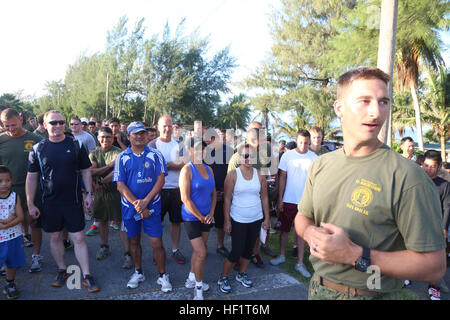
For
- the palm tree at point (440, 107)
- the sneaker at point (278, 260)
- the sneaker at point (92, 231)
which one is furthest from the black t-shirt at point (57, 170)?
the palm tree at point (440, 107)

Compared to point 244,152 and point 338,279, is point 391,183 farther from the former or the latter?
point 244,152

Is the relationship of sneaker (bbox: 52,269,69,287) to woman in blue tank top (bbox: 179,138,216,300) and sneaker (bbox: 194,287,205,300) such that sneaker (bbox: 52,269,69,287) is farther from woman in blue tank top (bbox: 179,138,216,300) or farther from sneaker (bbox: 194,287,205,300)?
sneaker (bbox: 194,287,205,300)

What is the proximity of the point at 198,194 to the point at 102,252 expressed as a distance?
2.04m

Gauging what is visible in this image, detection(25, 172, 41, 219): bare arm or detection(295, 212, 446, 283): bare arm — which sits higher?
detection(295, 212, 446, 283): bare arm

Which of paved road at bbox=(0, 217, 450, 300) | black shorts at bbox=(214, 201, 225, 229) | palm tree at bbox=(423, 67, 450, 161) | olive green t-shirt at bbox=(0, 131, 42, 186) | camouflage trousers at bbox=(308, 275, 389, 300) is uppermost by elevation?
palm tree at bbox=(423, 67, 450, 161)

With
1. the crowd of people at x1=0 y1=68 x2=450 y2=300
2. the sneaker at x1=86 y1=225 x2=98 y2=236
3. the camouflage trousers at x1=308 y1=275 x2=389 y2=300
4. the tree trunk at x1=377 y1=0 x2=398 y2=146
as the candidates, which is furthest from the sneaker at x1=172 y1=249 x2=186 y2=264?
the tree trunk at x1=377 y1=0 x2=398 y2=146

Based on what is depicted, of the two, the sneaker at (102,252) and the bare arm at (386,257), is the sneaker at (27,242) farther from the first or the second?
the bare arm at (386,257)

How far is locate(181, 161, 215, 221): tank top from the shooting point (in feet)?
11.0

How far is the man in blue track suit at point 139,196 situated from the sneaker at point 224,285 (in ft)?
2.11

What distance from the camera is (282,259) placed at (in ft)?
14.1

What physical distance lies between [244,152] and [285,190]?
135 centimetres

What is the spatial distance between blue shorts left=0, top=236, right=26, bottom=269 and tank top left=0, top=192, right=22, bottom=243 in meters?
0.06

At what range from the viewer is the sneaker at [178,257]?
13.6ft

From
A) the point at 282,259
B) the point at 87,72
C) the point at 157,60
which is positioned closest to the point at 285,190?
the point at 282,259
